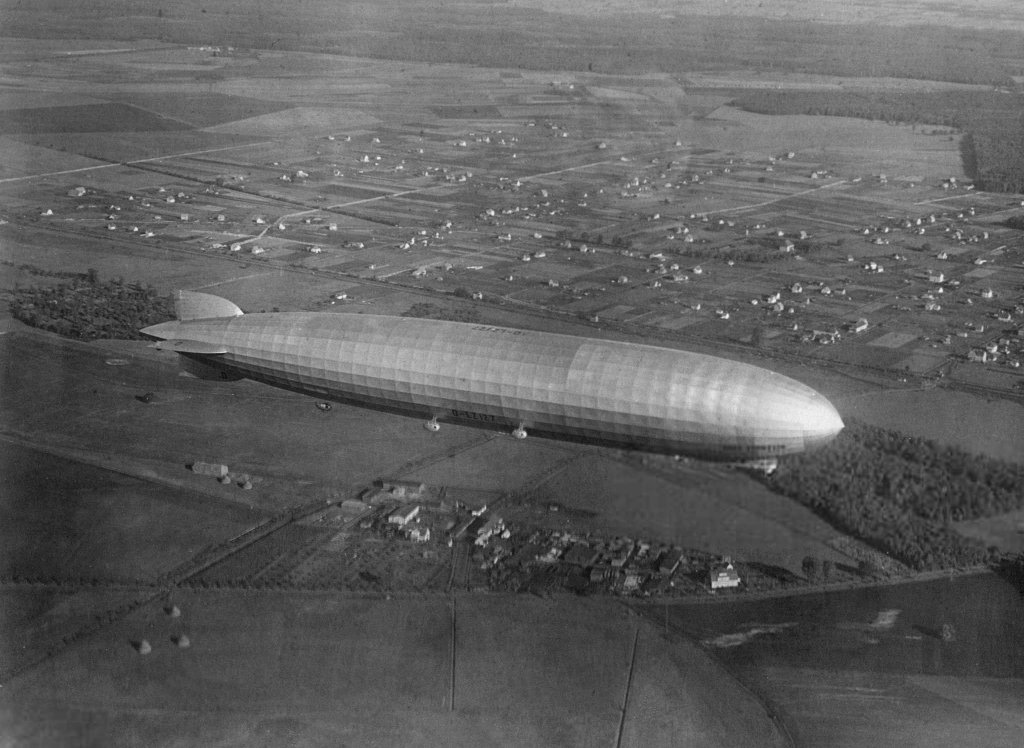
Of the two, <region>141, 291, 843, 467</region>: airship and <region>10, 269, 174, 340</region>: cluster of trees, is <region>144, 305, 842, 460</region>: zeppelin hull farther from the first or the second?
<region>10, 269, 174, 340</region>: cluster of trees

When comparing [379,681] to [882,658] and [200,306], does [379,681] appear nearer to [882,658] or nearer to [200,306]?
[882,658]

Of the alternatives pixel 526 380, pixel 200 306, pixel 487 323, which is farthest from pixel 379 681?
pixel 487 323

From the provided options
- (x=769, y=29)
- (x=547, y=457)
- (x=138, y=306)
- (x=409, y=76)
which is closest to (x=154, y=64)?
(x=409, y=76)

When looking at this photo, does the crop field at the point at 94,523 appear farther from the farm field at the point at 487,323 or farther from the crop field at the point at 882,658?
the crop field at the point at 882,658

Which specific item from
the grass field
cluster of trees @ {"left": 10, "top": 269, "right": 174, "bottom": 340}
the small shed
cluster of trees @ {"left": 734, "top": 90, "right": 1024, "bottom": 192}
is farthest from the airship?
cluster of trees @ {"left": 734, "top": 90, "right": 1024, "bottom": 192}

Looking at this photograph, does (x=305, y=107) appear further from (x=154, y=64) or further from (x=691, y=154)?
(x=691, y=154)

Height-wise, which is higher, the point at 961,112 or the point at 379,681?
the point at 961,112

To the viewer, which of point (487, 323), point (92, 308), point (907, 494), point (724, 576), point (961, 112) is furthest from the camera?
point (961, 112)

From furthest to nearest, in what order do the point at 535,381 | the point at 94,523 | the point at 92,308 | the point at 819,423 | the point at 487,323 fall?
the point at 92,308
the point at 487,323
the point at 94,523
the point at 535,381
the point at 819,423
